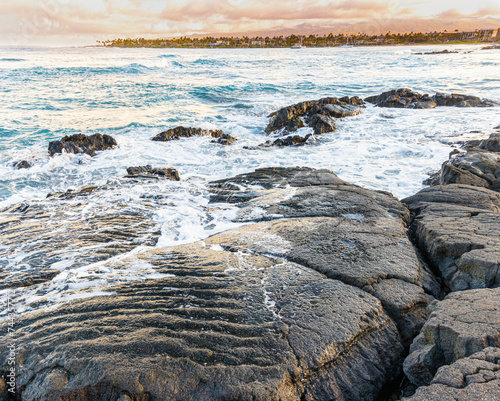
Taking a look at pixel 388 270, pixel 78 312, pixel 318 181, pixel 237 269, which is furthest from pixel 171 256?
pixel 318 181

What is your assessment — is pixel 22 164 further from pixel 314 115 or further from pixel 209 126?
pixel 314 115

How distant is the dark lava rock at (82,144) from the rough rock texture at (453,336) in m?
12.7

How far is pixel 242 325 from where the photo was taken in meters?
2.79

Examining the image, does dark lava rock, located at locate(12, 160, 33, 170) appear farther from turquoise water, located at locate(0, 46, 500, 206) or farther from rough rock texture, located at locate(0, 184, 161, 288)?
rough rock texture, located at locate(0, 184, 161, 288)

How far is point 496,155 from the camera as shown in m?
7.48

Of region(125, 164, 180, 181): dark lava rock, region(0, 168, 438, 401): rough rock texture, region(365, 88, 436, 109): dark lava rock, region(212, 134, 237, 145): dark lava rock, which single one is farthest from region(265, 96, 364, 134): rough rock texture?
region(0, 168, 438, 401): rough rock texture

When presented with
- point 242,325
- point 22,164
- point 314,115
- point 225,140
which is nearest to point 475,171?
point 242,325

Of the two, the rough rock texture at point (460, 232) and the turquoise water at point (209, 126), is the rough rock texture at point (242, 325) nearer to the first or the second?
the rough rock texture at point (460, 232)

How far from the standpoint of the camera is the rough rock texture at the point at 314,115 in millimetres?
15758

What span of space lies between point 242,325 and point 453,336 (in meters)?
1.79

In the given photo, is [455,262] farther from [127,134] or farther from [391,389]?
[127,134]

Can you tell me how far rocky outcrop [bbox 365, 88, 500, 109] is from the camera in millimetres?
19078

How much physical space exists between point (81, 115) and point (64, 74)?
75.3 feet

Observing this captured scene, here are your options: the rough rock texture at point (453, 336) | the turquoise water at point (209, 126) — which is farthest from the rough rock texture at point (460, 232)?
the turquoise water at point (209, 126)
